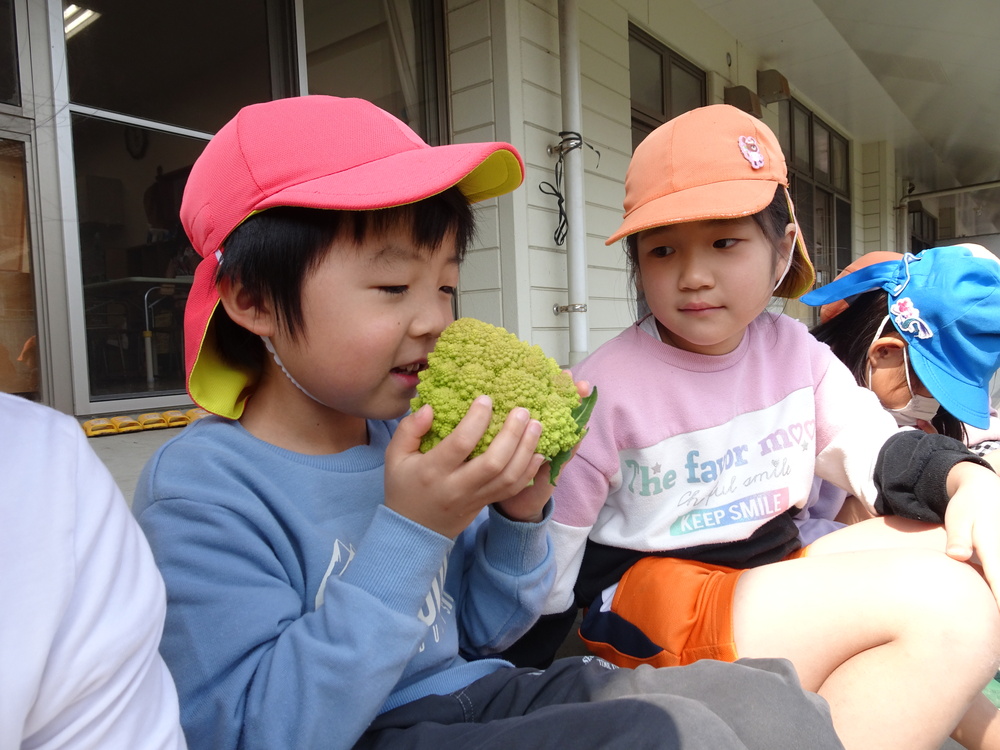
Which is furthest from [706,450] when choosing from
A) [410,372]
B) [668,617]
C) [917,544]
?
[410,372]

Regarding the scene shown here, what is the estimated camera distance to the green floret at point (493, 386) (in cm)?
91

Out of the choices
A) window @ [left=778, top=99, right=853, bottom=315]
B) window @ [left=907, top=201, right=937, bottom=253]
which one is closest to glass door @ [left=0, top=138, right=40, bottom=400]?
window @ [left=778, top=99, right=853, bottom=315]

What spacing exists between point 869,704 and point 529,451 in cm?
76

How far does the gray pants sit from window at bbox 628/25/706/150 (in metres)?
4.97

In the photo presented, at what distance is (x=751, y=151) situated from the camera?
144cm

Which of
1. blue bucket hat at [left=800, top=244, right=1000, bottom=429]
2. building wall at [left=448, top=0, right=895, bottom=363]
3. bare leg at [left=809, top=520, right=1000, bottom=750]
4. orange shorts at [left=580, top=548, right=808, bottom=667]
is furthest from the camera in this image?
building wall at [left=448, top=0, right=895, bottom=363]

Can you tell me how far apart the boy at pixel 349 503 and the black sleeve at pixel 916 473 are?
2.45ft

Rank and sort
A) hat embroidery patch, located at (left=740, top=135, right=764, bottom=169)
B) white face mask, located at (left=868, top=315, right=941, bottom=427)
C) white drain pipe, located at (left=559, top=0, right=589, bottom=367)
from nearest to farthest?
hat embroidery patch, located at (left=740, top=135, right=764, bottom=169) → white face mask, located at (left=868, top=315, right=941, bottom=427) → white drain pipe, located at (left=559, top=0, right=589, bottom=367)

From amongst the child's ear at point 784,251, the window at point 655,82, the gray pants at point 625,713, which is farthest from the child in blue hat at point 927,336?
the window at point 655,82

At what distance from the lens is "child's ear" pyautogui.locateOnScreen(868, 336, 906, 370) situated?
6.41ft

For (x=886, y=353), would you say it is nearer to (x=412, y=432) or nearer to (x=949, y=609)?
(x=949, y=609)

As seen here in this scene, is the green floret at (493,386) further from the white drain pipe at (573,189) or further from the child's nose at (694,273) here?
the white drain pipe at (573,189)

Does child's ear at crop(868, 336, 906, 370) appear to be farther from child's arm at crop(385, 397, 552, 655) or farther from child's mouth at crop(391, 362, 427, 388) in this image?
child's mouth at crop(391, 362, 427, 388)

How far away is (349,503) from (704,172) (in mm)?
1053
